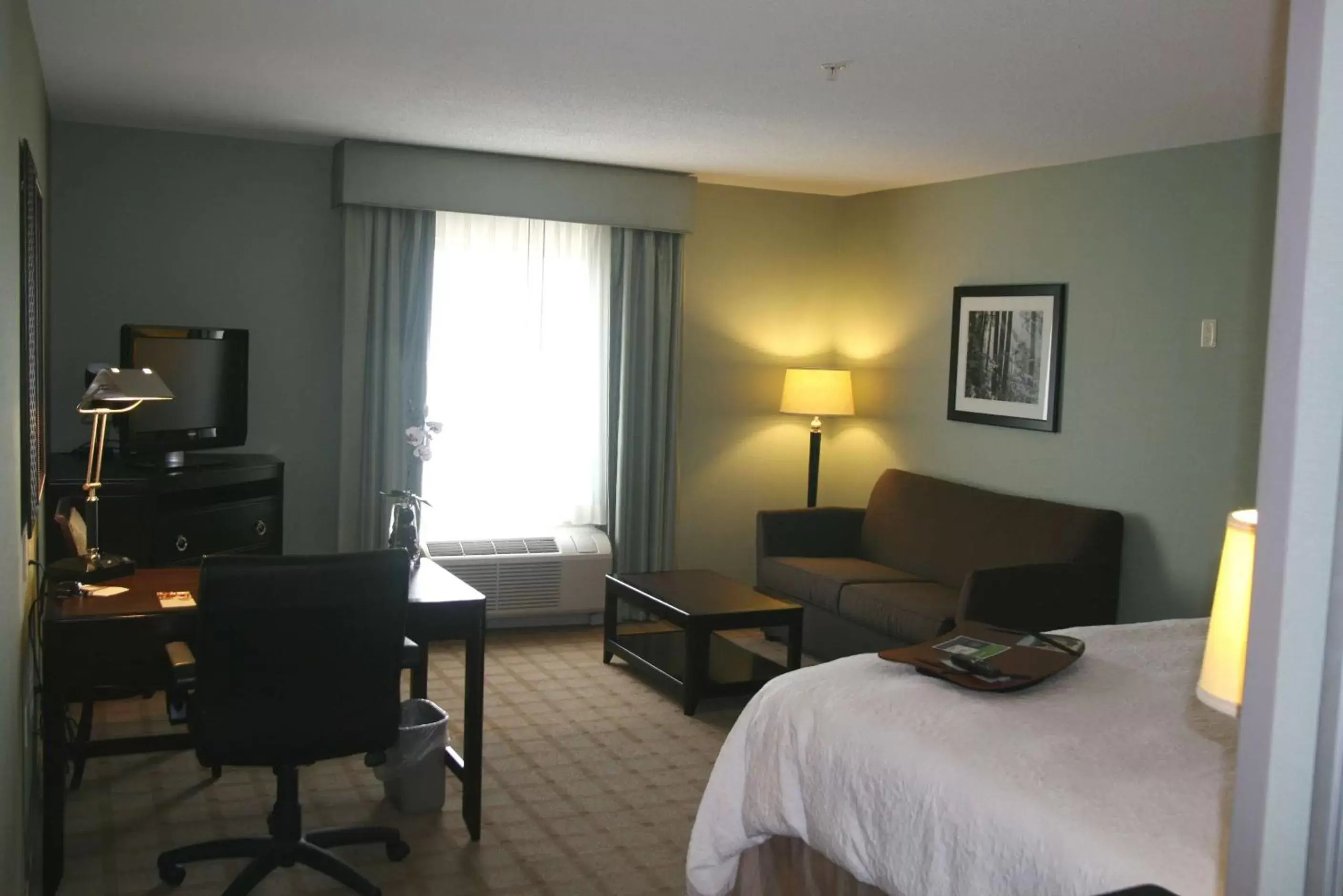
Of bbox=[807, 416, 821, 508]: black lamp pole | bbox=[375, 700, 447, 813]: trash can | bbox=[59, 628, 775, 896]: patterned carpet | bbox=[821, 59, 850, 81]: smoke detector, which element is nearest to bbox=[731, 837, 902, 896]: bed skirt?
bbox=[59, 628, 775, 896]: patterned carpet

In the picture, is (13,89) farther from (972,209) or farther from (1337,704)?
(972,209)

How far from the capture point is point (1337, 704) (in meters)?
1.38

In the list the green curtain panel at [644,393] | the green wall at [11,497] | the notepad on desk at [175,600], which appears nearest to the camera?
the green wall at [11,497]

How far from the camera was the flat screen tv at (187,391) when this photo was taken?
499 centimetres

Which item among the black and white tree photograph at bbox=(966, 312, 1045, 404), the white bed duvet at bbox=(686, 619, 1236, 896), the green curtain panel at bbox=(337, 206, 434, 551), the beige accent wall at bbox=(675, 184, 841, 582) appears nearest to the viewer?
the white bed duvet at bbox=(686, 619, 1236, 896)

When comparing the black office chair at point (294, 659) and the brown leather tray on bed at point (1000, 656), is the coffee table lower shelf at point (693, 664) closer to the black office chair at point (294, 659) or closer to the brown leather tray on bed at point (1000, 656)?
the brown leather tray on bed at point (1000, 656)

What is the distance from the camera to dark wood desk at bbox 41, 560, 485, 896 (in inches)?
122

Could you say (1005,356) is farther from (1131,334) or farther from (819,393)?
(819,393)

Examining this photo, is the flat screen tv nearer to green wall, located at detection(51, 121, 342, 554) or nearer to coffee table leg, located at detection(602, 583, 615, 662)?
green wall, located at detection(51, 121, 342, 554)

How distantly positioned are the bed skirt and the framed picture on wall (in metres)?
3.25

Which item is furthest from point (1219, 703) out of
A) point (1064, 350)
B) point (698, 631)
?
point (1064, 350)

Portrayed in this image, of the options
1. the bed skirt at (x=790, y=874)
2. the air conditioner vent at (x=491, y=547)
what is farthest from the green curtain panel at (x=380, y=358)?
the bed skirt at (x=790, y=874)

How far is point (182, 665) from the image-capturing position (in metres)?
3.05

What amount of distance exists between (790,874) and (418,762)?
1455 millimetres
